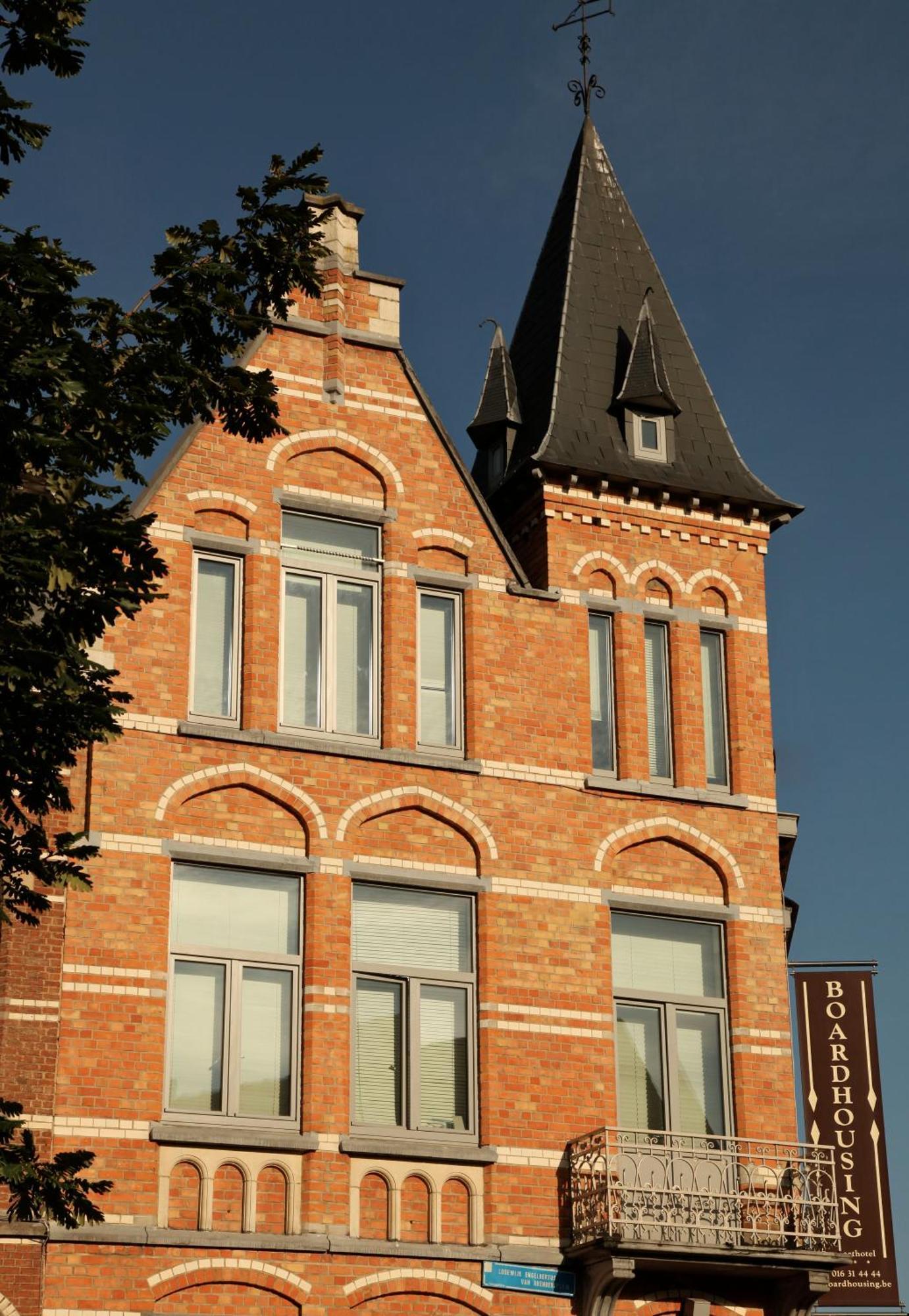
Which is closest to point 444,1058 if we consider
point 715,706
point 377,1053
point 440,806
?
point 377,1053

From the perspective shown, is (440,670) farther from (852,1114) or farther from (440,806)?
(852,1114)

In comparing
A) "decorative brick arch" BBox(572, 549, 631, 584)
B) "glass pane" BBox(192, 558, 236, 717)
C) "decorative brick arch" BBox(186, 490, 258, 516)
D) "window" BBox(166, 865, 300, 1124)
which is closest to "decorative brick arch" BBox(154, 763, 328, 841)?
"window" BBox(166, 865, 300, 1124)

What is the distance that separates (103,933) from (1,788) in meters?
4.73

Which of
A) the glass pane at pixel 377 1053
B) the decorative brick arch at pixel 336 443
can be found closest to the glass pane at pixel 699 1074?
the glass pane at pixel 377 1053

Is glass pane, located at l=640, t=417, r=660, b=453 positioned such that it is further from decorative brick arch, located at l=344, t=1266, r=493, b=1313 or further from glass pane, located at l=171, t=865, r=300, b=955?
decorative brick arch, located at l=344, t=1266, r=493, b=1313

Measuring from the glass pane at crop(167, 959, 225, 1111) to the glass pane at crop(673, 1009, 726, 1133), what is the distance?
524 centimetres

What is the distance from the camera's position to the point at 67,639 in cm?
1616

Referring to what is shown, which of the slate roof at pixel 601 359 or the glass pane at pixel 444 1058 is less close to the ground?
the slate roof at pixel 601 359

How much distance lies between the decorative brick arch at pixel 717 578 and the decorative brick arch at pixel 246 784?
6.00 m

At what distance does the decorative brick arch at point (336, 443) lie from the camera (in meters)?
23.1

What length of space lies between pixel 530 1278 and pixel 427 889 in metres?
4.14

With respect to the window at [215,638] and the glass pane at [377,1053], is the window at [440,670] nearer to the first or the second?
the window at [215,638]

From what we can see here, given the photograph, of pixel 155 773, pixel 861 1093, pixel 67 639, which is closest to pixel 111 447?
pixel 67 639

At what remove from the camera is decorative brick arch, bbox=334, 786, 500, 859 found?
22156mm
